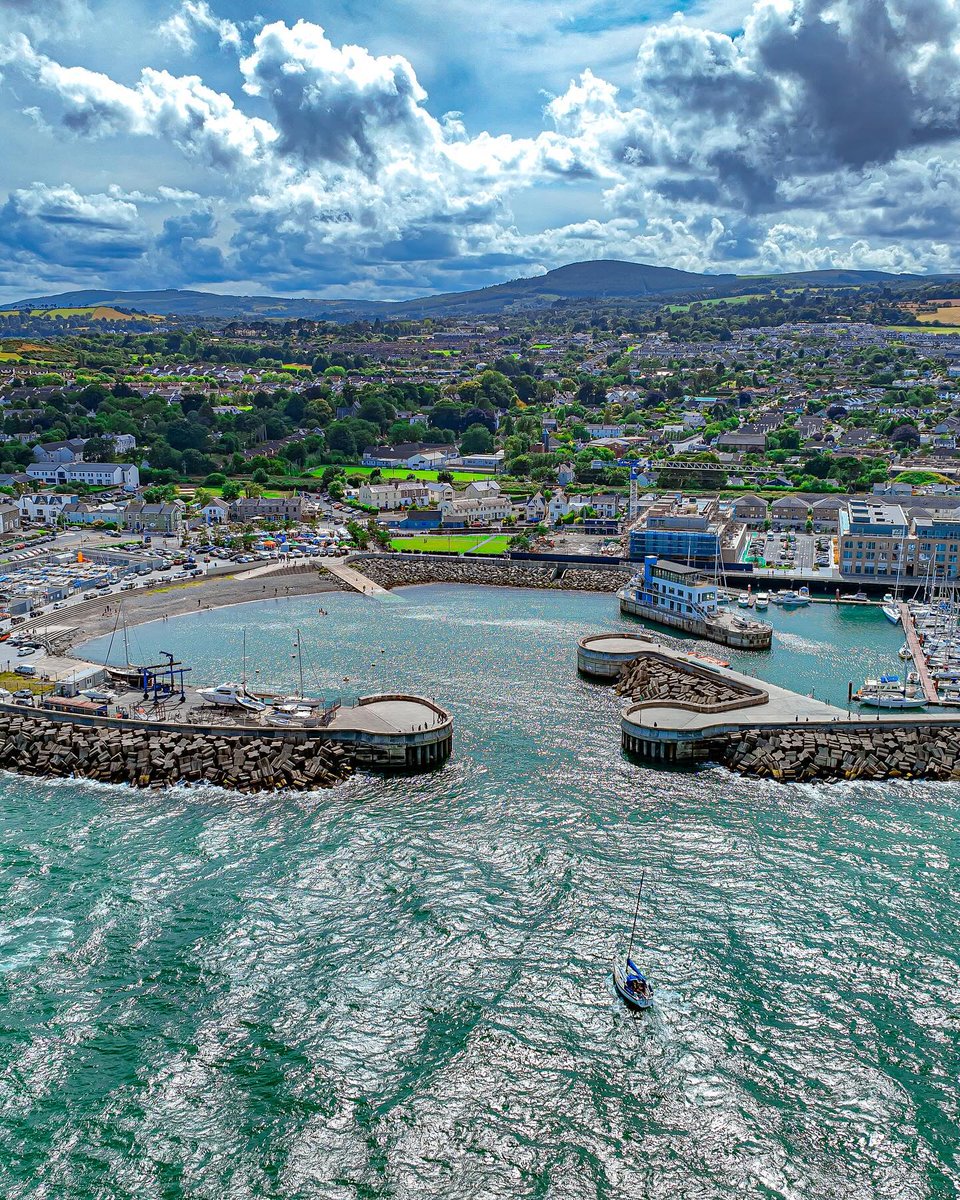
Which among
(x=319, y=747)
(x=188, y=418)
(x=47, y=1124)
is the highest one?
(x=188, y=418)

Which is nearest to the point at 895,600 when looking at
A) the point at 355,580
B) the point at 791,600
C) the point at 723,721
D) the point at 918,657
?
the point at 791,600

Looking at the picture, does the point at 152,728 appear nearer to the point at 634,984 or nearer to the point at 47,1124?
the point at 47,1124

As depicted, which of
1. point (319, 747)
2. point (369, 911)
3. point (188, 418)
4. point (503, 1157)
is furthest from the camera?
point (188, 418)

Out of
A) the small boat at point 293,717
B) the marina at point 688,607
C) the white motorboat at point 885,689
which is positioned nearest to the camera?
the small boat at point 293,717

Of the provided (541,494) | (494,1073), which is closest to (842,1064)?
(494,1073)

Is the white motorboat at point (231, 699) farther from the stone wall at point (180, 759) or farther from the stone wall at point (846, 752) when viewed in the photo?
the stone wall at point (846, 752)

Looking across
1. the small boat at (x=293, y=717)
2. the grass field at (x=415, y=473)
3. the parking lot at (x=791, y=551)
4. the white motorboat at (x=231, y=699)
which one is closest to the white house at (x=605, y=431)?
the grass field at (x=415, y=473)

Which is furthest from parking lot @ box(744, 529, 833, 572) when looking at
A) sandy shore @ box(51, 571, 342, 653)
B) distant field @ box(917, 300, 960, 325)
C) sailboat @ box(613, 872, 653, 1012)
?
distant field @ box(917, 300, 960, 325)

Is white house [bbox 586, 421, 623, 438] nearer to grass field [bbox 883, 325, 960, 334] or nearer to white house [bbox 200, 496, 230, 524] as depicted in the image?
white house [bbox 200, 496, 230, 524]
